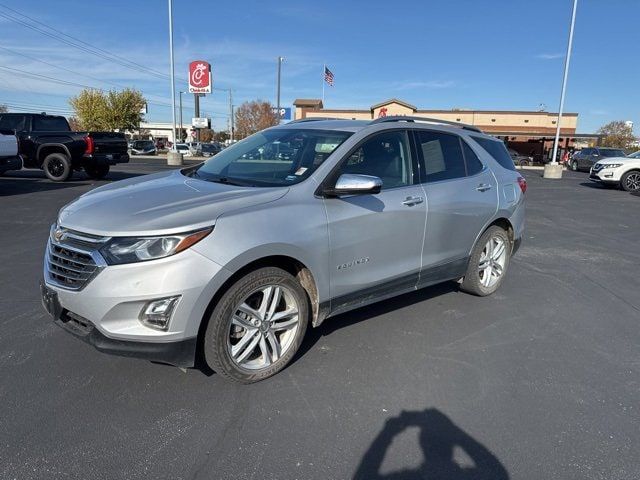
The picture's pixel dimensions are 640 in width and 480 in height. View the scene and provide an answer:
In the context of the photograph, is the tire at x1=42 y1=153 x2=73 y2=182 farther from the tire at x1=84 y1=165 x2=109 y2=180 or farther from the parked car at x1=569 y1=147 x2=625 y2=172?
the parked car at x1=569 y1=147 x2=625 y2=172

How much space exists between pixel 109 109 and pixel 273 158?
52.0m

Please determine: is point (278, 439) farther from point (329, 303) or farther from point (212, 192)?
point (212, 192)

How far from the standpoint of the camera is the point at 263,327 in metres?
3.12

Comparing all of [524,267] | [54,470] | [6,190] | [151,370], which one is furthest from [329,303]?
[6,190]

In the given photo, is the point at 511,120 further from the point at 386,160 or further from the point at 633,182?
the point at 386,160

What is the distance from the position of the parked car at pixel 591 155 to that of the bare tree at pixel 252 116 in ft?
137

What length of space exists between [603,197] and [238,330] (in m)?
16.4

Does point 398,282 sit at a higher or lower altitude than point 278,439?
higher

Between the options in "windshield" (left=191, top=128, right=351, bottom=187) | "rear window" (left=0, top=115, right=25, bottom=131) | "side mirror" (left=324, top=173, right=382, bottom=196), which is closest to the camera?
"side mirror" (left=324, top=173, right=382, bottom=196)

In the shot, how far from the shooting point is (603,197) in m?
15.6

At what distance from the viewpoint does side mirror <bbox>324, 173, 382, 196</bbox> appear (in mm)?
3195

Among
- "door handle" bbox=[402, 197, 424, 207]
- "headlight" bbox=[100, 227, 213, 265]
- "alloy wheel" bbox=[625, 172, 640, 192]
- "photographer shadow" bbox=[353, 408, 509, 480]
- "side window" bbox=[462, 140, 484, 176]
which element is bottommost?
"photographer shadow" bbox=[353, 408, 509, 480]

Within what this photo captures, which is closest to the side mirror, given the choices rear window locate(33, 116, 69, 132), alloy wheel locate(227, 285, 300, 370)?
alloy wheel locate(227, 285, 300, 370)

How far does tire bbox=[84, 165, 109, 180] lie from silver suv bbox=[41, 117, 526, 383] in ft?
38.9
